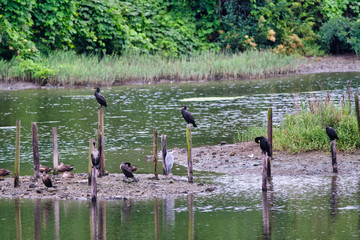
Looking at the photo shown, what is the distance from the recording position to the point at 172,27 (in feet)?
129

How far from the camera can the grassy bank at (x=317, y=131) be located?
16.6 metres

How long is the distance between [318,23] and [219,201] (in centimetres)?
3220

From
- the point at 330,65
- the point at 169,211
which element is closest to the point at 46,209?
the point at 169,211

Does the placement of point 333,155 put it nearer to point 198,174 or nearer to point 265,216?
point 198,174

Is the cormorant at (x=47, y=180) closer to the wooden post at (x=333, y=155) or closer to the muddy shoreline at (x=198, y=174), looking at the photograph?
the muddy shoreline at (x=198, y=174)

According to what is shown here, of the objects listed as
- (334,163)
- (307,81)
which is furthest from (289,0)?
(334,163)

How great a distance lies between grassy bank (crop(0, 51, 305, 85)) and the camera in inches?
1249

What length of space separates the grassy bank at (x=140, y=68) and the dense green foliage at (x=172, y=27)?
409 millimetres

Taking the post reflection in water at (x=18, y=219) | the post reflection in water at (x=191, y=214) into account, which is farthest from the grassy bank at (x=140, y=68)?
the post reflection in water at (x=191, y=214)

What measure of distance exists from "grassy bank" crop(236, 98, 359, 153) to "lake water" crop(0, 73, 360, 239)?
164 cm

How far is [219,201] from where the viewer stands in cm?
1294

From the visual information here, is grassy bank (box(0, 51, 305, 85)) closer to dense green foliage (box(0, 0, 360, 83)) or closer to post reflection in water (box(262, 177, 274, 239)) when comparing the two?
dense green foliage (box(0, 0, 360, 83))

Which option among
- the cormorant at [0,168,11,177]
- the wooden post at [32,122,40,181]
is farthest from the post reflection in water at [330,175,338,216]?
the cormorant at [0,168,11,177]

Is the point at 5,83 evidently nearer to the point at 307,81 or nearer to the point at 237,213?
the point at 307,81
